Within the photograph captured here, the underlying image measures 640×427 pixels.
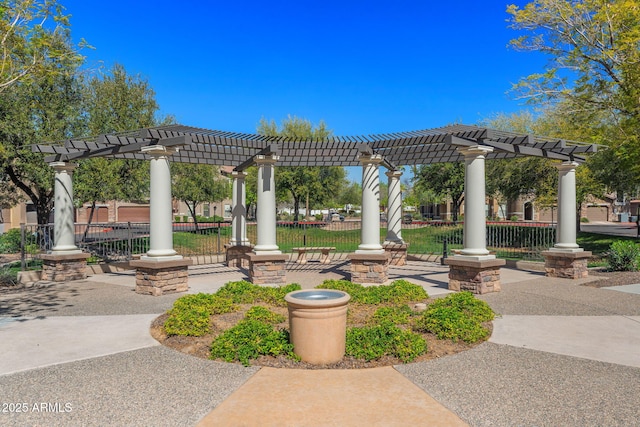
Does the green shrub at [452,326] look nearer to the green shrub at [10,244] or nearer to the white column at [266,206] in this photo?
the white column at [266,206]

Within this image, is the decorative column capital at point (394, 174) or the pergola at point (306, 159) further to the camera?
the decorative column capital at point (394, 174)

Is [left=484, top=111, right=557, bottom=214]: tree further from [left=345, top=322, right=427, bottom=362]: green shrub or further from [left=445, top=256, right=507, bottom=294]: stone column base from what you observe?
[left=345, top=322, right=427, bottom=362]: green shrub

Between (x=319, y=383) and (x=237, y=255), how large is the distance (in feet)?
34.9

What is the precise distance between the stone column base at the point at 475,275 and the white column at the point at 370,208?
6.88 feet

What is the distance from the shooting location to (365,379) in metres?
4.64

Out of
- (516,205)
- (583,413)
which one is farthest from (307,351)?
(516,205)

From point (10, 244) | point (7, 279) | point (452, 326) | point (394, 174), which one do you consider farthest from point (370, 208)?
point (10, 244)

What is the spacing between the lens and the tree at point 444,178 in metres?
32.5

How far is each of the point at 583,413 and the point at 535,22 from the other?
53.7 ft

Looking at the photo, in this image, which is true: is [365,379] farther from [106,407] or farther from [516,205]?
[516,205]

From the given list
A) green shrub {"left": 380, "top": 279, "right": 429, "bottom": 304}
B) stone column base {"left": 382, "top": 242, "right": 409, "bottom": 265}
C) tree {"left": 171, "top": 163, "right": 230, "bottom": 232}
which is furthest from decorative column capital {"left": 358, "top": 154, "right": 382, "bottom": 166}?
tree {"left": 171, "top": 163, "right": 230, "bottom": 232}

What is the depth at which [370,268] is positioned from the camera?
36.9ft

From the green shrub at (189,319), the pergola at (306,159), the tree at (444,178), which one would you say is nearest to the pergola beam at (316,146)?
the pergola at (306,159)

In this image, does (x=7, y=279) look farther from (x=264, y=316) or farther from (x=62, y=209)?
(x=264, y=316)
